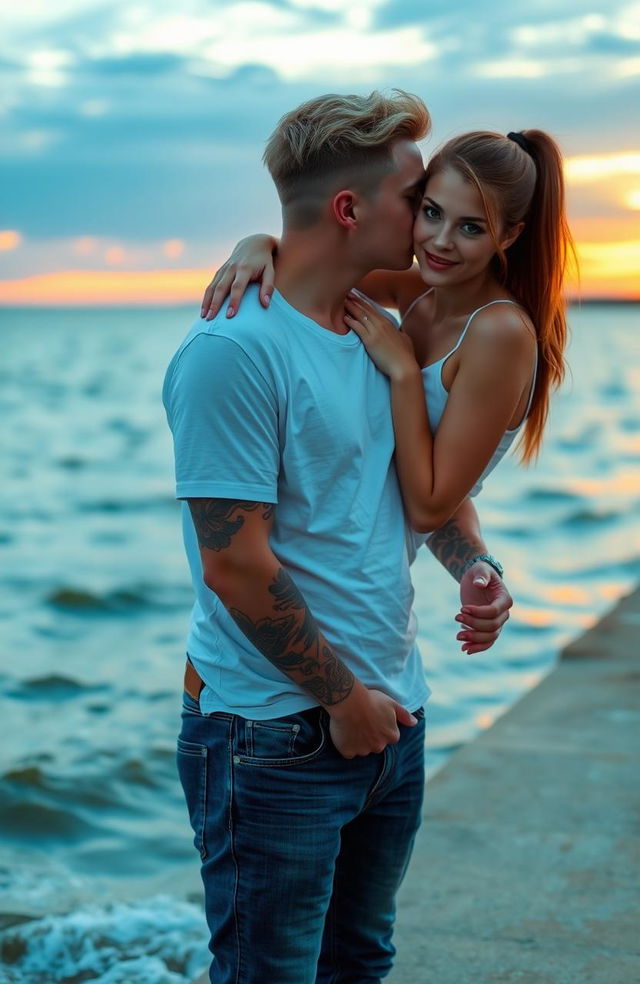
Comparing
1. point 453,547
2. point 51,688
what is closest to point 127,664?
point 51,688

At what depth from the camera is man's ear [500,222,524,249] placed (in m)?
2.48

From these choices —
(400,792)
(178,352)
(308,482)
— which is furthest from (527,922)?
(178,352)

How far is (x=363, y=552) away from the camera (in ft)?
7.43

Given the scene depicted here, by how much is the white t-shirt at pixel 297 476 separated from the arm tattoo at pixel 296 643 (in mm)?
66

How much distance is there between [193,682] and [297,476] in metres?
0.47

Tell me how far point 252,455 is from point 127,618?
299 inches

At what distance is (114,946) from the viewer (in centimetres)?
395

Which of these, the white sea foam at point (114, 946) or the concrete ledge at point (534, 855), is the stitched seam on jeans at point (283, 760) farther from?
the white sea foam at point (114, 946)

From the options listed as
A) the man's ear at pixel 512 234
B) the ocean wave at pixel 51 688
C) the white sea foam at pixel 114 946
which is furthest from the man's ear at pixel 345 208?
the ocean wave at pixel 51 688

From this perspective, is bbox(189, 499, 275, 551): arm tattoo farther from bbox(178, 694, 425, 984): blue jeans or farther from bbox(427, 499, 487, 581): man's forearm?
bbox(427, 499, 487, 581): man's forearm

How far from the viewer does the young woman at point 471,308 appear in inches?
92.8

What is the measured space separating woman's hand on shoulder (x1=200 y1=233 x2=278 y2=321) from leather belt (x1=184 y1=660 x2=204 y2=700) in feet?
2.24

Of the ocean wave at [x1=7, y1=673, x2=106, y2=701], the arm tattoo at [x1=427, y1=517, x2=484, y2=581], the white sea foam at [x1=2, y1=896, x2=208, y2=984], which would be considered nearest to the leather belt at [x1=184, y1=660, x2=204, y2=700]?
the arm tattoo at [x1=427, y1=517, x2=484, y2=581]

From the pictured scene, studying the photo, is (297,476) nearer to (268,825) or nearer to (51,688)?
(268,825)
